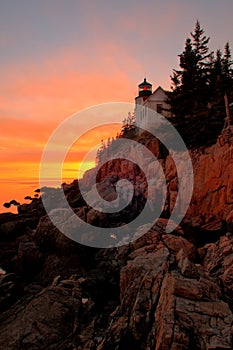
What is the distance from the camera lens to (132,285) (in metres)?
10.0

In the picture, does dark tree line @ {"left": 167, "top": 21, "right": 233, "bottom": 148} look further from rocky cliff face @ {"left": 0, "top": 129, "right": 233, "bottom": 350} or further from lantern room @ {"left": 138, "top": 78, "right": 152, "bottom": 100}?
lantern room @ {"left": 138, "top": 78, "right": 152, "bottom": 100}

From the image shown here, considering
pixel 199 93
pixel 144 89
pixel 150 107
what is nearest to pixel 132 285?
pixel 199 93

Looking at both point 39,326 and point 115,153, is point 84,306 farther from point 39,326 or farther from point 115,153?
point 115,153

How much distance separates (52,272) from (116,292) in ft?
15.2

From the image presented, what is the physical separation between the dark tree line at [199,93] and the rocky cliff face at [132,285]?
2.79 m

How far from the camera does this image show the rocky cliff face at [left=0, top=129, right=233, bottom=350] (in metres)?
7.71

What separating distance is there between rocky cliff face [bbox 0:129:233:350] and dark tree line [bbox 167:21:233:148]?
279 centimetres

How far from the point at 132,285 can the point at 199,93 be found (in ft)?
82.5

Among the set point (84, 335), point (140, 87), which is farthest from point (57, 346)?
point (140, 87)

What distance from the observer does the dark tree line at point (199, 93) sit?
25609mm

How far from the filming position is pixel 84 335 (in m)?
9.65

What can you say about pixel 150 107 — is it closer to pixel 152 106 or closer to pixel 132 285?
pixel 152 106

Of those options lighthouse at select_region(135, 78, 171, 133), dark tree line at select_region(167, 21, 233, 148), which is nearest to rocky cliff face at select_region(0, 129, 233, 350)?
dark tree line at select_region(167, 21, 233, 148)

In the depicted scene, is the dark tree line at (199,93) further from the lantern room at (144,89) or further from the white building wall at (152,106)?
the lantern room at (144,89)
